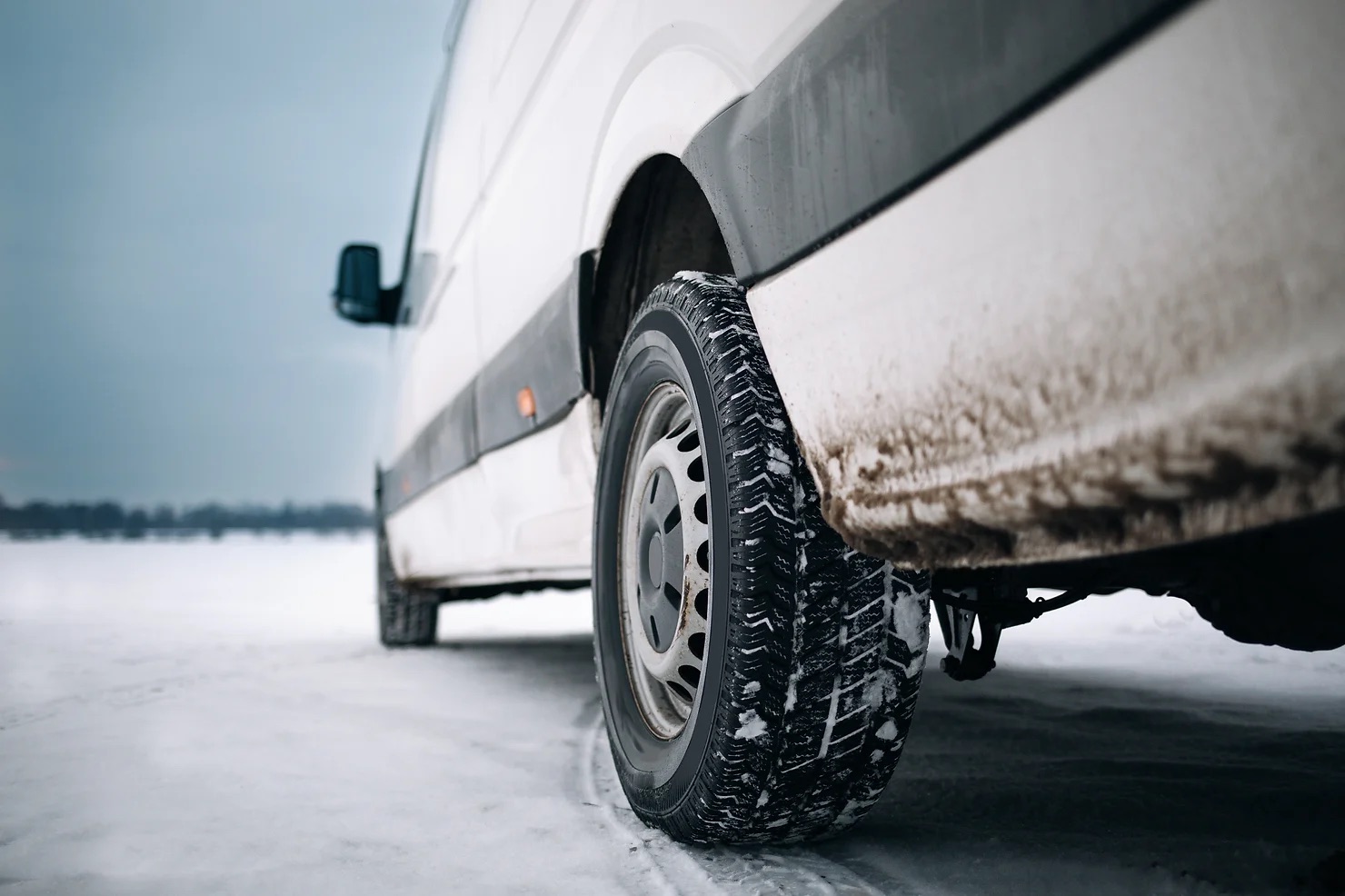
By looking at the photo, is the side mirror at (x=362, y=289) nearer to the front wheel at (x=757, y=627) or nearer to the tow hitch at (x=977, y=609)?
the front wheel at (x=757, y=627)

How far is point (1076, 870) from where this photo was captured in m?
1.40

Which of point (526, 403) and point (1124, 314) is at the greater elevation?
point (526, 403)

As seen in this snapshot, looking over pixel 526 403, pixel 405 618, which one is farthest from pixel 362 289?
pixel 526 403

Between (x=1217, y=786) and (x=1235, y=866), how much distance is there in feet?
1.68

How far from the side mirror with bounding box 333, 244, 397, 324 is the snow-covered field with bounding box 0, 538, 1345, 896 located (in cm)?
165

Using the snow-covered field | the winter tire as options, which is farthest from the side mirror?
the snow-covered field

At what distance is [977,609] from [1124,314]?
0.86m

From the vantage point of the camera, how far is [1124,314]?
28.7 inches

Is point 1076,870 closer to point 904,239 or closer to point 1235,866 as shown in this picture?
point 1235,866

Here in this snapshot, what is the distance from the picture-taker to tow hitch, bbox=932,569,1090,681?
4.64 feet

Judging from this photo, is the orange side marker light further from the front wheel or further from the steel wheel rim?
the front wheel

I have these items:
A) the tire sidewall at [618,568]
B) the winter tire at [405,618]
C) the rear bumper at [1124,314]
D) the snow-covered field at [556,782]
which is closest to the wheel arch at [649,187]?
A: the tire sidewall at [618,568]

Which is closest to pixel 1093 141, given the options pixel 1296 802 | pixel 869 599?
pixel 869 599

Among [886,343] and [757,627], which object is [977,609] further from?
[886,343]
